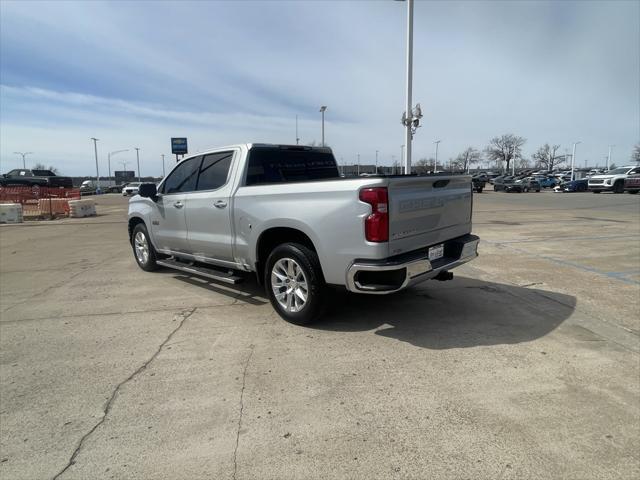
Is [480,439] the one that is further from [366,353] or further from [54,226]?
[54,226]

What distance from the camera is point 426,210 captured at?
13.6 feet

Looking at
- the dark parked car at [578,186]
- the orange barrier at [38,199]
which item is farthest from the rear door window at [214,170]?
the dark parked car at [578,186]

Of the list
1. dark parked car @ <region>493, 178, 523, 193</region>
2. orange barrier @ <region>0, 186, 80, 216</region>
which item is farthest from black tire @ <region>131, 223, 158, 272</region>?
dark parked car @ <region>493, 178, 523, 193</region>

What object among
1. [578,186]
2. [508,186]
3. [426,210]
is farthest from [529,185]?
[426,210]

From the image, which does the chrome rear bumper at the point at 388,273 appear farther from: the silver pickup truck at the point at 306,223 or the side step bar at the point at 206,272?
the side step bar at the point at 206,272

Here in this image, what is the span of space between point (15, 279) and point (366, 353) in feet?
21.2

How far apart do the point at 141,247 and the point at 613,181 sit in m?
35.2

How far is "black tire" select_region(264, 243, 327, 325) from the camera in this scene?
13.5 ft

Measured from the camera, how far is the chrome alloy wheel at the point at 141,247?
716 centimetres

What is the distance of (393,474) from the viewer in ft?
7.55

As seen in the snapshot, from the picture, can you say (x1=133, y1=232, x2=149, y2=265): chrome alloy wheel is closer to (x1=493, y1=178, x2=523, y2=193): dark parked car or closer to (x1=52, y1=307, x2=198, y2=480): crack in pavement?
(x1=52, y1=307, x2=198, y2=480): crack in pavement

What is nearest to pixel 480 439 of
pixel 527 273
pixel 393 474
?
pixel 393 474

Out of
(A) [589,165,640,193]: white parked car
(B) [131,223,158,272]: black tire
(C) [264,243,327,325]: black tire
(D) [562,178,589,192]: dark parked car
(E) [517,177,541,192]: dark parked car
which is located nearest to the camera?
(C) [264,243,327,325]: black tire

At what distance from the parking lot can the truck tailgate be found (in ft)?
3.15
